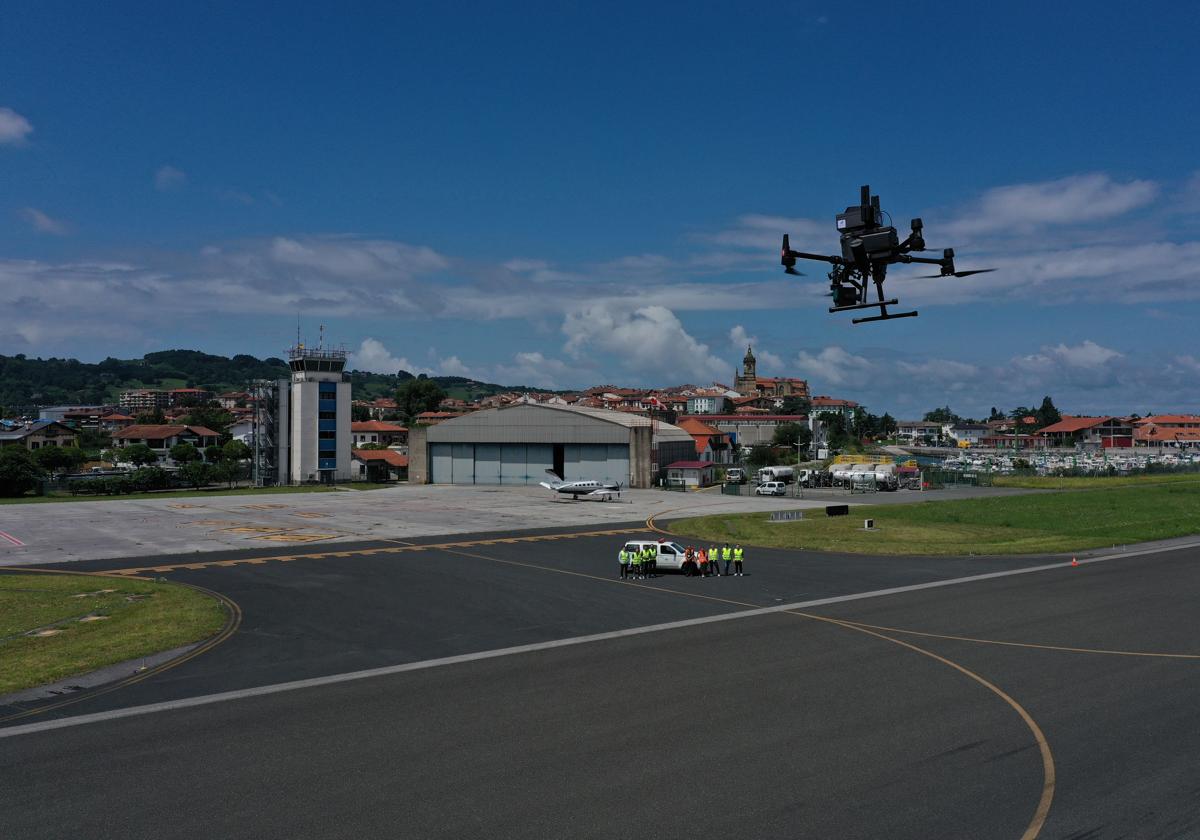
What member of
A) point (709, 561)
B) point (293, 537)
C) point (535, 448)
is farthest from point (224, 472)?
point (709, 561)

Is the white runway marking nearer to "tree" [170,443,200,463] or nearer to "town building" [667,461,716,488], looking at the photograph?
"town building" [667,461,716,488]

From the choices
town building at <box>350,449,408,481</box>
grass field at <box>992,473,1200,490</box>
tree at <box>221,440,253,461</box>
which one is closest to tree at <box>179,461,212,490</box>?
town building at <box>350,449,408,481</box>

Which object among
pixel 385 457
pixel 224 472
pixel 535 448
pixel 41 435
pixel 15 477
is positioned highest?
pixel 41 435

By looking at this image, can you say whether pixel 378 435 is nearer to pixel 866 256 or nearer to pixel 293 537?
pixel 293 537

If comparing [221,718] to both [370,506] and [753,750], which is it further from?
[370,506]

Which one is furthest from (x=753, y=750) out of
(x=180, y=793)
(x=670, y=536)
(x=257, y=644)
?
(x=670, y=536)
